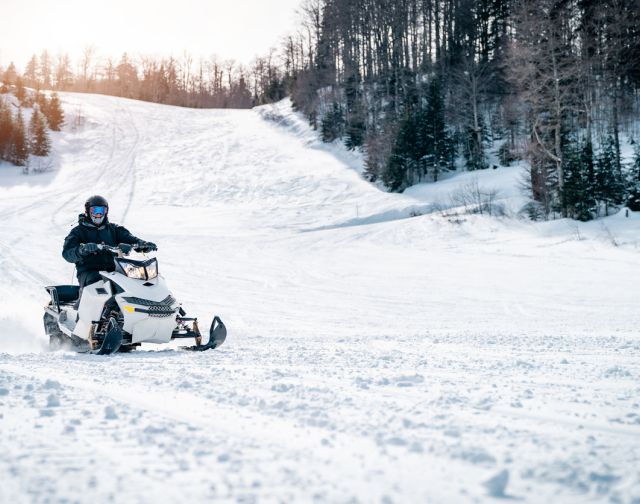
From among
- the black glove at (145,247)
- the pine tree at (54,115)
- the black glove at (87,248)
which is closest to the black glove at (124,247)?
the black glove at (145,247)

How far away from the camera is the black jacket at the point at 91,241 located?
6121 millimetres

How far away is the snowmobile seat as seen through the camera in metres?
6.71

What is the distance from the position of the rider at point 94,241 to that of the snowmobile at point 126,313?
19 centimetres

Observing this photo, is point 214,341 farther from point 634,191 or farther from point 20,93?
point 20,93

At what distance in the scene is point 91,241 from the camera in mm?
6395

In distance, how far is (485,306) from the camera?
9.48m

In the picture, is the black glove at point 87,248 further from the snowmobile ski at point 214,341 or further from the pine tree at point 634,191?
the pine tree at point 634,191

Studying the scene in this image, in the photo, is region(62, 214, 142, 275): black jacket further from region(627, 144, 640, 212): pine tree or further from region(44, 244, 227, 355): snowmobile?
region(627, 144, 640, 212): pine tree

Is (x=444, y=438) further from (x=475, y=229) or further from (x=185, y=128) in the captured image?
(x=185, y=128)

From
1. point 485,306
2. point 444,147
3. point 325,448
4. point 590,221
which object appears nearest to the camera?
point 325,448

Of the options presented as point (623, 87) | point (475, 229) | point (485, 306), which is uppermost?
point (623, 87)

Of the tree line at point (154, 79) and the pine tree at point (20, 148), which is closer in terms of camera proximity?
the pine tree at point (20, 148)

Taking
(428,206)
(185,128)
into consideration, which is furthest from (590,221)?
(185,128)

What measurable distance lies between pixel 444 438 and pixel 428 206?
21169 millimetres
